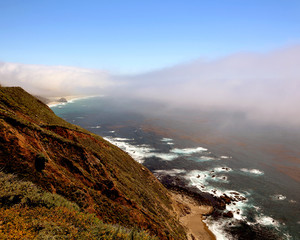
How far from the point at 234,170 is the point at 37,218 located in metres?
71.8

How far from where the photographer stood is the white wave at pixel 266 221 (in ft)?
140

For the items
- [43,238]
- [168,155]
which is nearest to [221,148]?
[168,155]

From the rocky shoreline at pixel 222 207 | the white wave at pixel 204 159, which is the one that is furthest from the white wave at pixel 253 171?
the rocky shoreline at pixel 222 207

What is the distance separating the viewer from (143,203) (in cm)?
3241

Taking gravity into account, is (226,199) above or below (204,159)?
below

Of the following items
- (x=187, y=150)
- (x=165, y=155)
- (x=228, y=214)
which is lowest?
(x=228, y=214)

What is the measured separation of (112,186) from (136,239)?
543 inches

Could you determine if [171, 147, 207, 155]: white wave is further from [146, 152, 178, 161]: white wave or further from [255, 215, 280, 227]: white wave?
[255, 215, 280, 227]: white wave

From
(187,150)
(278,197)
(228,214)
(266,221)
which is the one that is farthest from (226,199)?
(187,150)

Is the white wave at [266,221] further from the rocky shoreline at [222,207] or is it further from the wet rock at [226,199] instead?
the wet rock at [226,199]

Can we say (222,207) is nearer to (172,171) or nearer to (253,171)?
(172,171)

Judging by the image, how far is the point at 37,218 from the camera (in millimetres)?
12273

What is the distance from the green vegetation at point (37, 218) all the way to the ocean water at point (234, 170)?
37.4 m

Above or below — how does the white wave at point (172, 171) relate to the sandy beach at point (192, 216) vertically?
above
